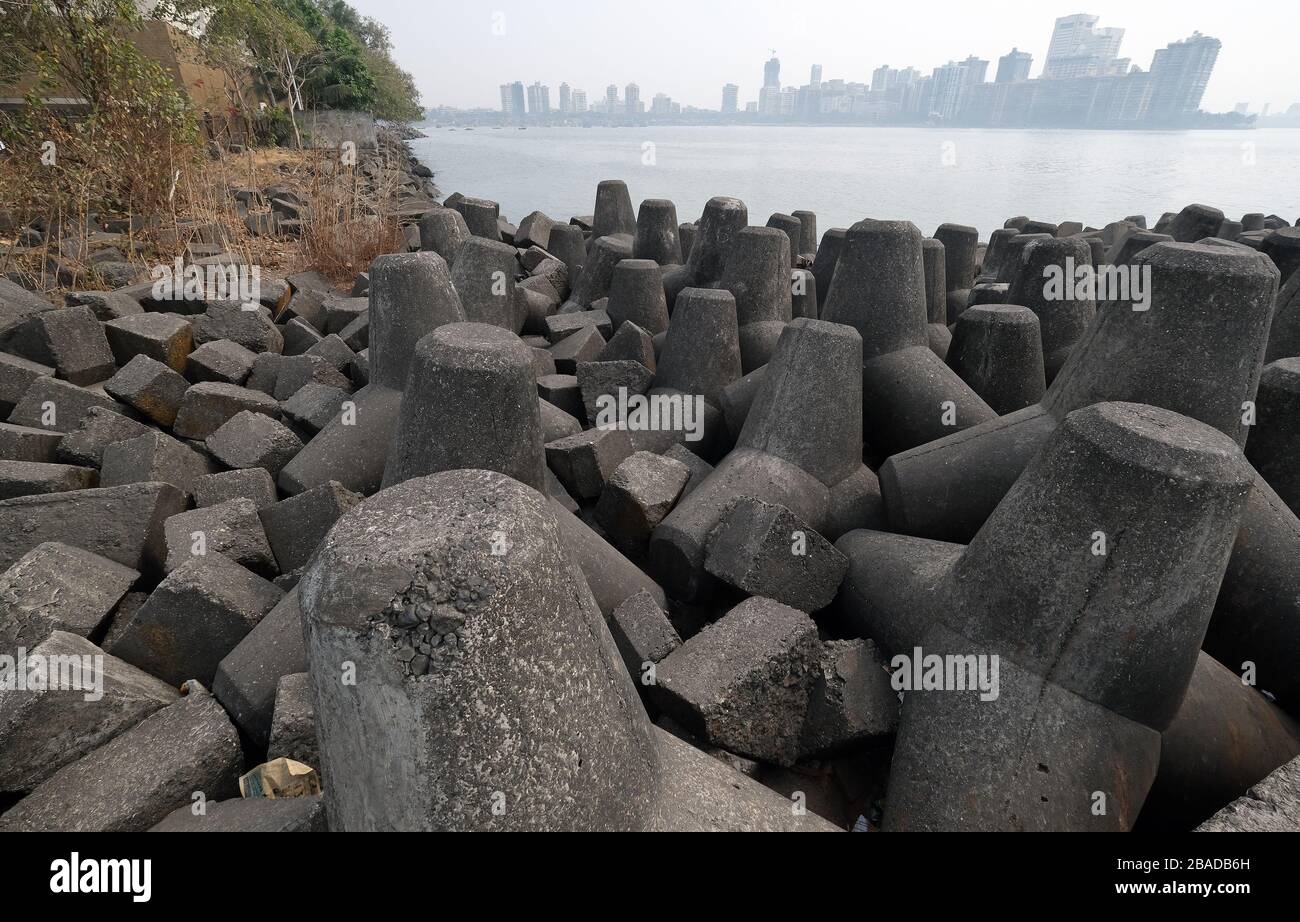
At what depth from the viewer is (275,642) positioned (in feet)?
6.84

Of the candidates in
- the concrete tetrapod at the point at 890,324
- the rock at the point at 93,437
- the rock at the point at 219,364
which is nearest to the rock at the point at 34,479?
the rock at the point at 93,437

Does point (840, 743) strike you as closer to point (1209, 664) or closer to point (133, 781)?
point (1209, 664)

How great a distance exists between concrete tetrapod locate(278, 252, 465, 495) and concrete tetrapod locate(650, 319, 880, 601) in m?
1.28

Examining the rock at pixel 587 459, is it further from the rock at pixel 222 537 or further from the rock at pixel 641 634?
the rock at pixel 222 537

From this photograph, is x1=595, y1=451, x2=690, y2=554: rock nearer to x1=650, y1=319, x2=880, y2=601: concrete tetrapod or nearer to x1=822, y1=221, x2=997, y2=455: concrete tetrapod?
x1=650, y1=319, x2=880, y2=601: concrete tetrapod

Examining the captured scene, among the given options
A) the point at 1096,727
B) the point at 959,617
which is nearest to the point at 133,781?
the point at 959,617

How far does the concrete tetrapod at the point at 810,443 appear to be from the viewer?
9.47 feet

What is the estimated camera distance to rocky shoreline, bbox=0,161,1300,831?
1209 mm

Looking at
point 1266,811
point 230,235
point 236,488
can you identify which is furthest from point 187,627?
point 230,235

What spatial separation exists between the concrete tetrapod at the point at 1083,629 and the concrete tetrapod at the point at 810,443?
1033 millimetres

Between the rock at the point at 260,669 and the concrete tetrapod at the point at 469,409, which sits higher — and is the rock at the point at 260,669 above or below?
below

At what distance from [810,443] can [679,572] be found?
80 centimetres

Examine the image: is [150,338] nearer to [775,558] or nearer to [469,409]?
[469,409]

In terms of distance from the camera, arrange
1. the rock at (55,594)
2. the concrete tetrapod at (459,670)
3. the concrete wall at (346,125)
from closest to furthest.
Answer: the concrete tetrapod at (459,670) < the rock at (55,594) < the concrete wall at (346,125)
